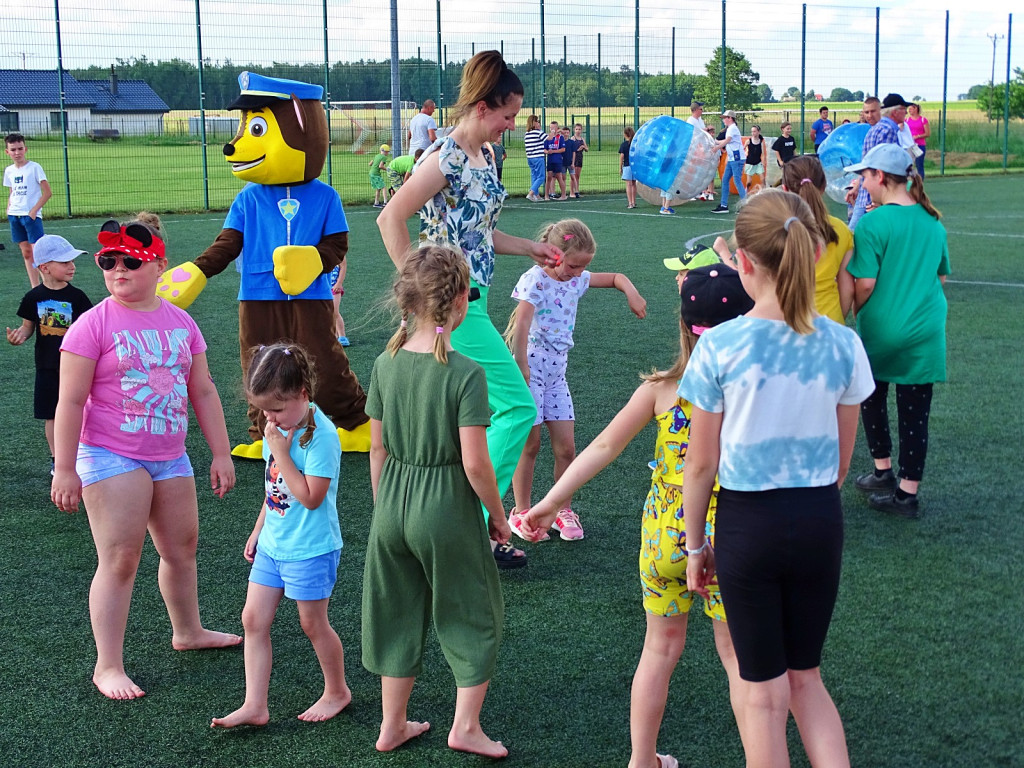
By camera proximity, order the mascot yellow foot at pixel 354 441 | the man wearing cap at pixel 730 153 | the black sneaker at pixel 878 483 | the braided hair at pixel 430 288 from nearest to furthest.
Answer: the braided hair at pixel 430 288 < the black sneaker at pixel 878 483 < the mascot yellow foot at pixel 354 441 < the man wearing cap at pixel 730 153

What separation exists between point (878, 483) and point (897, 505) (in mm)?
300

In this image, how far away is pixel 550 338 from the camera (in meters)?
4.91

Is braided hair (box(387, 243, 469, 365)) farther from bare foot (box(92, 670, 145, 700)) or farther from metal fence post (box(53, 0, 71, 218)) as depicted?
metal fence post (box(53, 0, 71, 218))

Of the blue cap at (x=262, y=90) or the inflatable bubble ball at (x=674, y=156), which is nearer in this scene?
the blue cap at (x=262, y=90)

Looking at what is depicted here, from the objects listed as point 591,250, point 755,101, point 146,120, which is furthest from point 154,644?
point 755,101

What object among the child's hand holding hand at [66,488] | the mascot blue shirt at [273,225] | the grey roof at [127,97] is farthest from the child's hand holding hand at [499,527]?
the grey roof at [127,97]

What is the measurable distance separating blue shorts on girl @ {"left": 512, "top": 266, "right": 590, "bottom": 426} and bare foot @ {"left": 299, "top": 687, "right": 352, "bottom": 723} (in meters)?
1.71

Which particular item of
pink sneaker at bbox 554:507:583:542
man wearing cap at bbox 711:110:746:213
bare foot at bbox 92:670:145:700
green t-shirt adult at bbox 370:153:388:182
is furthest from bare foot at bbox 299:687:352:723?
man wearing cap at bbox 711:110:746:213

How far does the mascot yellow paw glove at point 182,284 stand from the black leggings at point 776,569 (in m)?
3.74

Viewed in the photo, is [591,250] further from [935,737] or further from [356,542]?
[935,737]

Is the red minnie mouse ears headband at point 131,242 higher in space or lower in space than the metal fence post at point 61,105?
lower

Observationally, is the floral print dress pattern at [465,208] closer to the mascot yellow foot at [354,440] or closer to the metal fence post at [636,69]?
the mascot yellow foot at [354,440]

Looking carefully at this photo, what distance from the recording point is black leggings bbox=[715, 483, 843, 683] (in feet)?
8.21

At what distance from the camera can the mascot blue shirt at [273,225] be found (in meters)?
5.98
